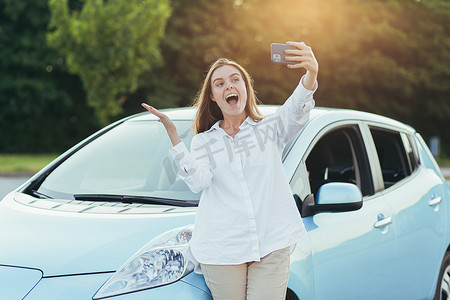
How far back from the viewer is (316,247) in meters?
3.12

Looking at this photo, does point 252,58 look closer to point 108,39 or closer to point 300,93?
point 108,39

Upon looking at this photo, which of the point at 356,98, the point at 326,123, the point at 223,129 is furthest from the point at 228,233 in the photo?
the point at 356,98

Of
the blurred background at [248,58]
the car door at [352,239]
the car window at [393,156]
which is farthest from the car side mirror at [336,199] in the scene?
the blurred background at [248,58]

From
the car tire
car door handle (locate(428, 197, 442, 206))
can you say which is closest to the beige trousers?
car door handle (locate(428, 197, 442, 206))

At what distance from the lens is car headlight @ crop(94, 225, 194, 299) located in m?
2.49

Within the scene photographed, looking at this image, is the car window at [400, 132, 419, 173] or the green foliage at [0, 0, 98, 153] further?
the green foliage at [0, 0, 98, 153]

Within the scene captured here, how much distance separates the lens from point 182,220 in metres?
2.80

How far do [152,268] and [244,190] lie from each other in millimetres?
478

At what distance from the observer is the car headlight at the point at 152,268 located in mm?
2486

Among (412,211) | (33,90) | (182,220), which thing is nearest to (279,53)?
(182,220)

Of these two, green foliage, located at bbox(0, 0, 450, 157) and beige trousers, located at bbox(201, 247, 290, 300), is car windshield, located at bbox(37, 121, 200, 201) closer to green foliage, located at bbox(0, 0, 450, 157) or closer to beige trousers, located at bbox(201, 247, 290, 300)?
beige trousers, located at bbox(201, 247, 290, 300)

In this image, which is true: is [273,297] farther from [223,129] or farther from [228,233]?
[223,129]

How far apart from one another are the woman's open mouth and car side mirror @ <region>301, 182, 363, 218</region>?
0.71 metres

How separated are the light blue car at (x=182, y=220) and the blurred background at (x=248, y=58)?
29.5 m
